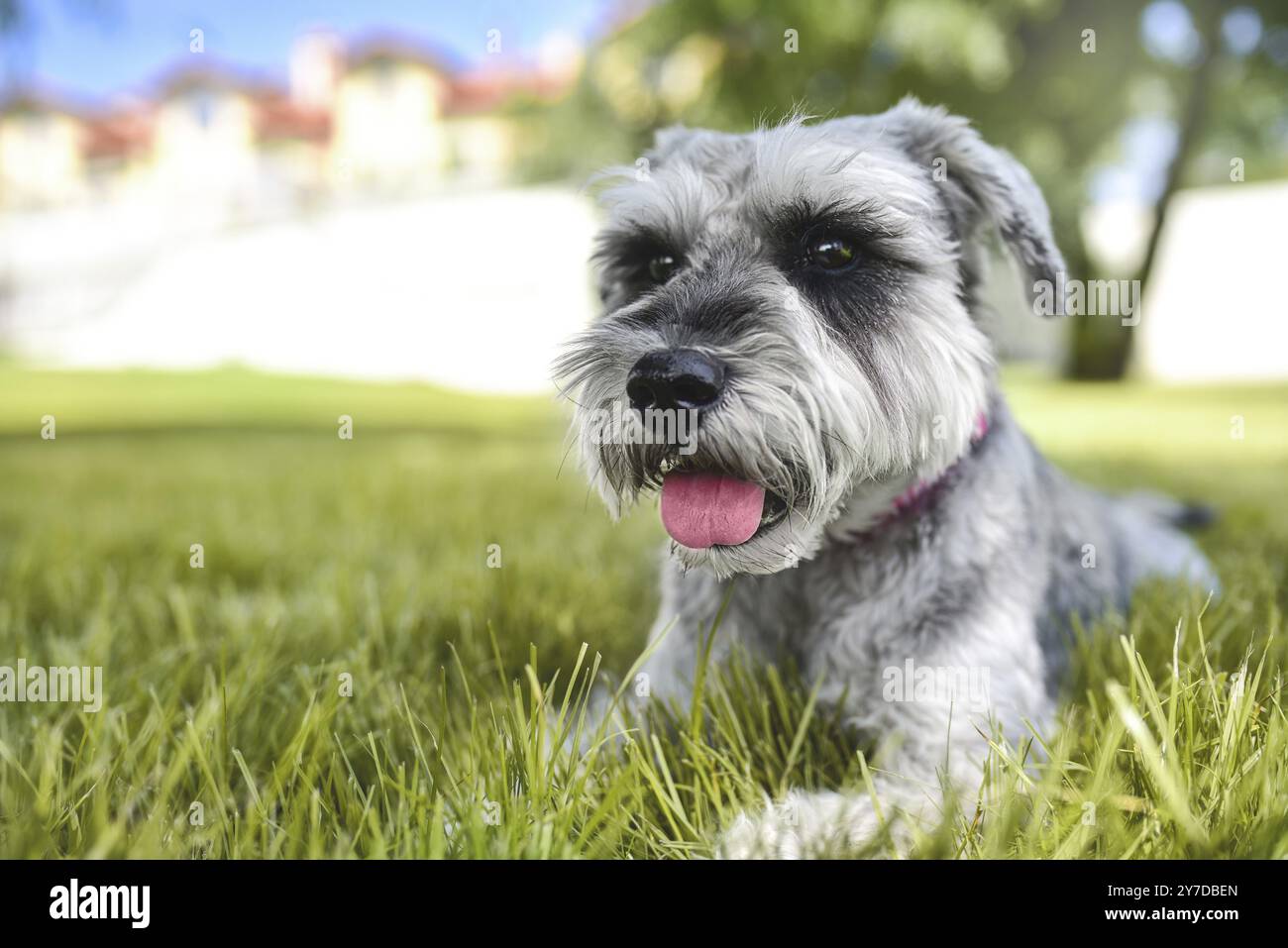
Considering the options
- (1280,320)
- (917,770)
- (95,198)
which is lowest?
A: (917,770)

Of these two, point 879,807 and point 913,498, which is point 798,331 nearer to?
point 913,498

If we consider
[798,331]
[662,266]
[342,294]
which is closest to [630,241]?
[662,266]

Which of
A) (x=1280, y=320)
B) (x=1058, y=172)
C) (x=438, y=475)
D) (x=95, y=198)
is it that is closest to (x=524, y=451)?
(x=438, y=475)

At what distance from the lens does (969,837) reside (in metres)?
1.96

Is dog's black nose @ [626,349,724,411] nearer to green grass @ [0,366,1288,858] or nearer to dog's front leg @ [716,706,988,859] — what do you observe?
green grass @ [0,366,1288,858]

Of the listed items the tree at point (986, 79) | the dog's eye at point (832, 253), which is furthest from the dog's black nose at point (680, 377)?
the tree at point (986, 79)

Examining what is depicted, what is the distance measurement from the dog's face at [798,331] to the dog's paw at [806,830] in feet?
1.92

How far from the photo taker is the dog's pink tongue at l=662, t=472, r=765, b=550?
95.0 inches

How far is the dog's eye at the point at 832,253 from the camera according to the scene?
8.66 feet

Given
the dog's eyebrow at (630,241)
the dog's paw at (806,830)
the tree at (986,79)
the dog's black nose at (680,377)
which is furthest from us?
the tree at (986,79)

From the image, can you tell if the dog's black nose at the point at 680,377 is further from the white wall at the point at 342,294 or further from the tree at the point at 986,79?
the white wall at the point at 342,294

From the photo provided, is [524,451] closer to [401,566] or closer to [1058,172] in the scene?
[401,566]

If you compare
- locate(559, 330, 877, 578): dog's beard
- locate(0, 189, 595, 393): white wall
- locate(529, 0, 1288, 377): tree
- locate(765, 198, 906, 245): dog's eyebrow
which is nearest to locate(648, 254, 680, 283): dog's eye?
locate(765, 198, 906, 245): dog's eyebrow
